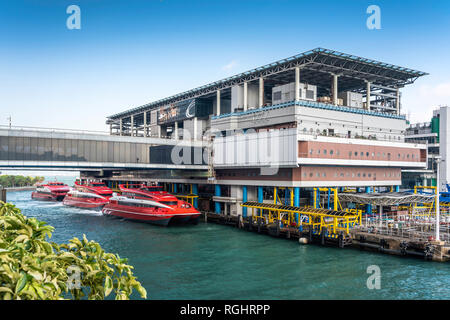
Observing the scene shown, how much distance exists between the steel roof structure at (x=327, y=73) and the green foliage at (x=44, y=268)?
62866mm

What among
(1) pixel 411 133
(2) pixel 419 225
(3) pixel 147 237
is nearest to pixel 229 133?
(3) pixel 147 237

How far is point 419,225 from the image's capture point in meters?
51.1

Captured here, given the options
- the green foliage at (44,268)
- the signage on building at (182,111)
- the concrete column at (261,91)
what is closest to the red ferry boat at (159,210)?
the concrete column at (261,91)

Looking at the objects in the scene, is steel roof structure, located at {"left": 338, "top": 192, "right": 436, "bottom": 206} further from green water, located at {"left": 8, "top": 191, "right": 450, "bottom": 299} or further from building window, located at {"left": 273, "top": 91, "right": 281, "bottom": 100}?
building window, located at {"left": 273, "top": 91, "right": 281, "bottom": 100}

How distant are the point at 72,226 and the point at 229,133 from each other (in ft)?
118

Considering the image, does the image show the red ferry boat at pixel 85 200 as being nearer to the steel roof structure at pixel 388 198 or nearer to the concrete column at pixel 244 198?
the concrete column at pixel 244 198

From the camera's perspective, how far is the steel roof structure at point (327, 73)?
227 ft

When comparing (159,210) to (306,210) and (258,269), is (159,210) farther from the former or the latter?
(258,269)

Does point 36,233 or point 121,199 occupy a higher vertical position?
point 36,233

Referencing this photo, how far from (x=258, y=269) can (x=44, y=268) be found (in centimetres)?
2907

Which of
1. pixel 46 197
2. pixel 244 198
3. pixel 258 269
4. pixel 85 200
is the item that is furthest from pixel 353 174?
pixel 46 197

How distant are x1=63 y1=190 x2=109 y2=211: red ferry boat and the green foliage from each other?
279 ft

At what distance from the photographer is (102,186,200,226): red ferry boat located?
62.8 metres
